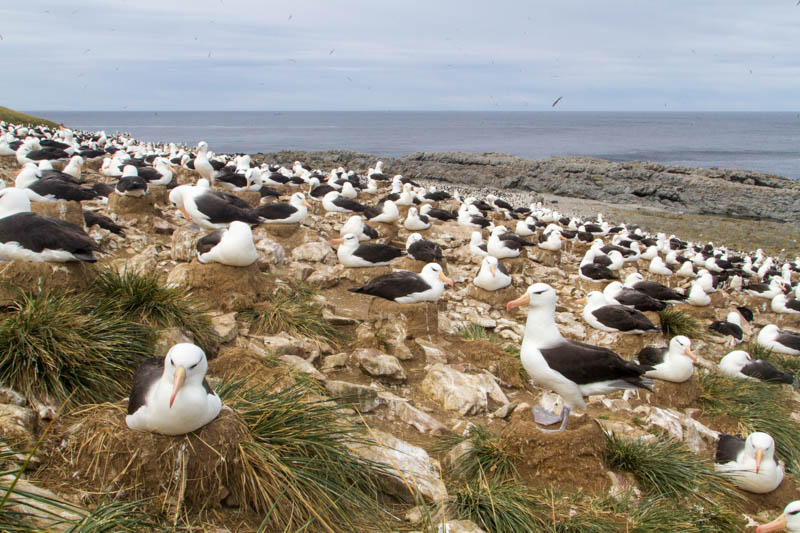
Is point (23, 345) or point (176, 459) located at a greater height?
point (23, 345)

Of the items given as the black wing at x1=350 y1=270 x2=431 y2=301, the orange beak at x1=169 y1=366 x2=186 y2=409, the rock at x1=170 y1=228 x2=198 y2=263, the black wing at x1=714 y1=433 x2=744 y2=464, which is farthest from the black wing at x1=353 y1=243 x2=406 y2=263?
the orange beak at x1=169 y1=366 x2=186 y2=409

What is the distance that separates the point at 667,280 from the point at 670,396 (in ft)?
36.0

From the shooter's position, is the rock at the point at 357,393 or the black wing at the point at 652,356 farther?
the black wing at the point at 652,356

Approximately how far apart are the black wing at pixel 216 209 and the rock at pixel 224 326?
8.75 ft

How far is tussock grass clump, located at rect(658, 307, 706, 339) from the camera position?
11.0 metres

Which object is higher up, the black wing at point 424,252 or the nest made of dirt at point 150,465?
the nest made of dirt at point 150,465

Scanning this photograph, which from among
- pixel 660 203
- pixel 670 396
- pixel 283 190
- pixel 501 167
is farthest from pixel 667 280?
pixel 501 167

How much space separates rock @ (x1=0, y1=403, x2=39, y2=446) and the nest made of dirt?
7.3 inches

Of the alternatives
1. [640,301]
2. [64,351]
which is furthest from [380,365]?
[640,301]

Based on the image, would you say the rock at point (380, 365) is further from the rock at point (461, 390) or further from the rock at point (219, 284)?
the rock at point (219, 284)

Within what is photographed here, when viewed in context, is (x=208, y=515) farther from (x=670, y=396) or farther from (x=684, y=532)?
(x=670, y=396)

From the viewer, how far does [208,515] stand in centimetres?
331

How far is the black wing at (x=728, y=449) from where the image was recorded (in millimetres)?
6164

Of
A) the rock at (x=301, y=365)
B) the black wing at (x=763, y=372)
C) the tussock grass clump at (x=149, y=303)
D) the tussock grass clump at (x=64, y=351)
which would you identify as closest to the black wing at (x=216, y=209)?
the tussock grass clump at (x=149, y=303)
